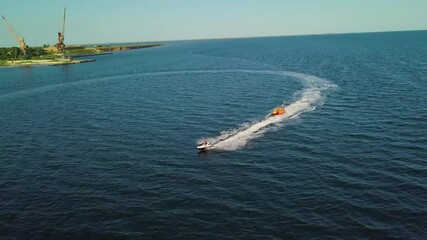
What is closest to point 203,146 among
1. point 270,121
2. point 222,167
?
point 222,167

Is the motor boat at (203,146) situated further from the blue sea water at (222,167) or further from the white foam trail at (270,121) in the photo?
the white foam trail at (270,121)

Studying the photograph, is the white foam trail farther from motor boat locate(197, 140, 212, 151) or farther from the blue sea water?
motor boat locate(197, 140, 212, 151)

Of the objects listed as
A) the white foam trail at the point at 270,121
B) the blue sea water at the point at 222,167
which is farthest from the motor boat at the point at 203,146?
the white foam trail at the point at 270,121

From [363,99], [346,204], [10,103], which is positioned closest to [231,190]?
[346,204]

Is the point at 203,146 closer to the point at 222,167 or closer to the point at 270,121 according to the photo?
the point at 222,167

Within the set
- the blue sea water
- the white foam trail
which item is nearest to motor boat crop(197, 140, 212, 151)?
the blue sea water
